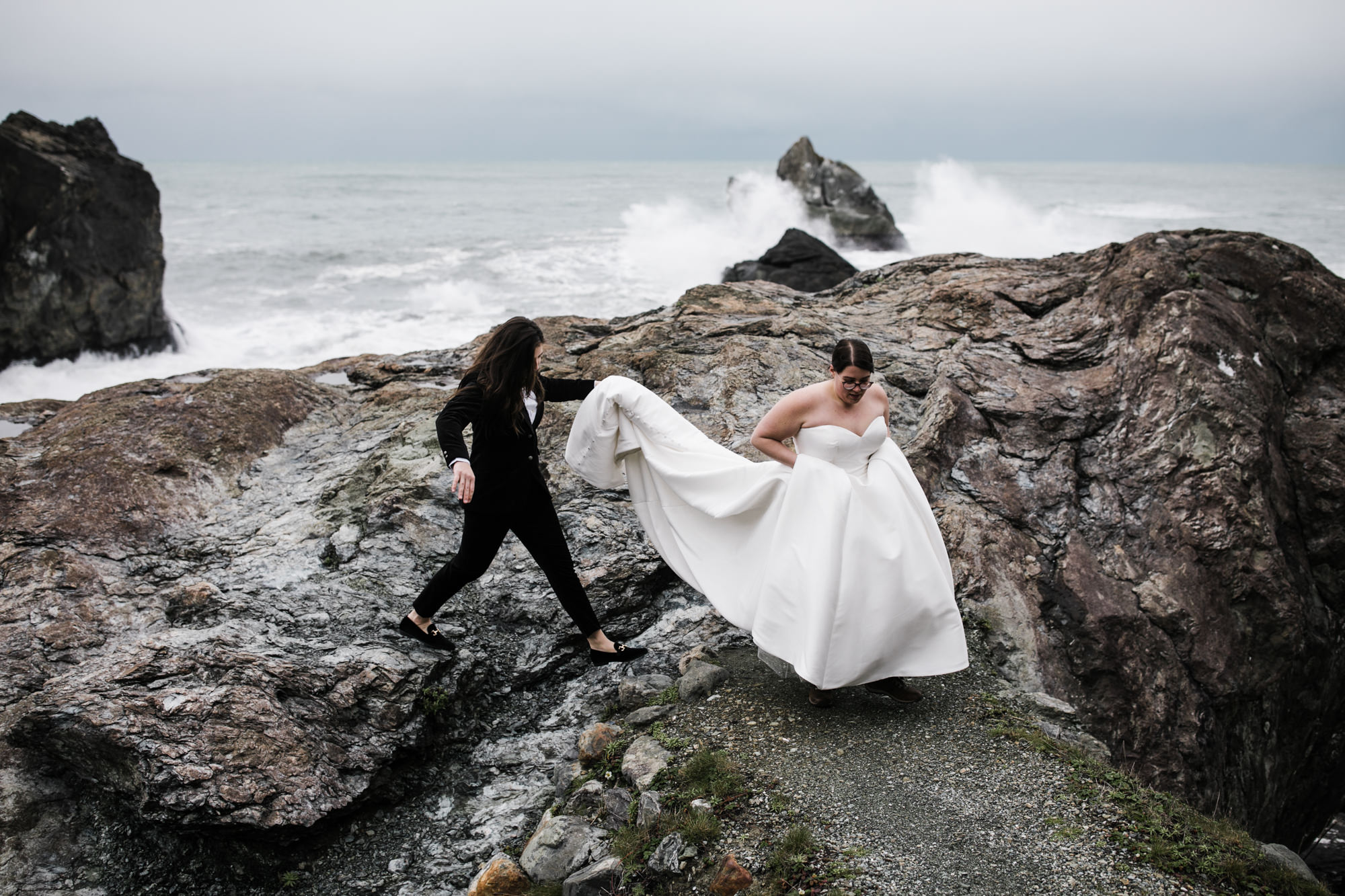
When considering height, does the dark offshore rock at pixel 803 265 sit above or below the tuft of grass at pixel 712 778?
above

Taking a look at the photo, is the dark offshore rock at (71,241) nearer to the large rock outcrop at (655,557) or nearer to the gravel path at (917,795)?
the large rock outcrop at (655,557)

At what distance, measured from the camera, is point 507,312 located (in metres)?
36.1

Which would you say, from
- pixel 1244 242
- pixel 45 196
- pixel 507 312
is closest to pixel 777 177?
pixel 507 312

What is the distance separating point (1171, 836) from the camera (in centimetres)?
398

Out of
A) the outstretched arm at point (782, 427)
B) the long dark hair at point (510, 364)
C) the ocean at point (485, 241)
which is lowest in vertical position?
the ocean at point (485, 241)

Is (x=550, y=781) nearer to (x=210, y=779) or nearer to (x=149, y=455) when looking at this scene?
(x=210, y=779)

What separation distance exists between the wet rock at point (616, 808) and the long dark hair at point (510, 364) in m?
2.22

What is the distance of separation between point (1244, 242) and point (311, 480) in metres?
9.87

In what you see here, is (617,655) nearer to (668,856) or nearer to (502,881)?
(502,881)

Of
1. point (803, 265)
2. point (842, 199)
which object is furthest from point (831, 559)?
point (842, 199)

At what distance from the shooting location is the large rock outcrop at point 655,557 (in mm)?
4797

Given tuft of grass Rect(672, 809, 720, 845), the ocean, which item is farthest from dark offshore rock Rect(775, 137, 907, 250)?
tuft of grass Rect(672, 809, 720, 845)

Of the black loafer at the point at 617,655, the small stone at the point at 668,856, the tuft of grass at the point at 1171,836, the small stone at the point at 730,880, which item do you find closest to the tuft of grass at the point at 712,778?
the small stone at the point at 668,856

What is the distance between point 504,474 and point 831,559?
2.08 metres
